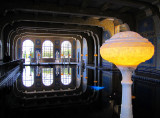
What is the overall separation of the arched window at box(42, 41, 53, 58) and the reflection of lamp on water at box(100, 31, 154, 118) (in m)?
26.6

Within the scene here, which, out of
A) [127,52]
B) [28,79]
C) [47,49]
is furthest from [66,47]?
[127,52]

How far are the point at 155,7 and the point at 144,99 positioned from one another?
585cm

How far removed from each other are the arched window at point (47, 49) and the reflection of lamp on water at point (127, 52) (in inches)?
1046

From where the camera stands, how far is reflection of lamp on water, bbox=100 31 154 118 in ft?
4.77

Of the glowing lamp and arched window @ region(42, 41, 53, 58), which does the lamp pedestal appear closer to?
the glowing lamp

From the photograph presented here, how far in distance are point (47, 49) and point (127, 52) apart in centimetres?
2683

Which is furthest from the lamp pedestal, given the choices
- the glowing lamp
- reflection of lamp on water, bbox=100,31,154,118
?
the glowing lamp

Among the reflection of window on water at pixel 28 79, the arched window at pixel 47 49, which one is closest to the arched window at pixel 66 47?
the arched window at pixel 47 49

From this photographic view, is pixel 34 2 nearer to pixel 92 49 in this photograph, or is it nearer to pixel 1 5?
pixel 1 5

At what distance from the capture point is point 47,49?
90.3 ft

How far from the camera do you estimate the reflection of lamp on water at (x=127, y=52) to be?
1.46 m

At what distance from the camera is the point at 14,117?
304 centimetres

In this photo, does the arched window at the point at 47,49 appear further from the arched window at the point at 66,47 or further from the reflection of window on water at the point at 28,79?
the reflection of window on water at the point at 28,79

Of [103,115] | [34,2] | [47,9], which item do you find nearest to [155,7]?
[47,9]
